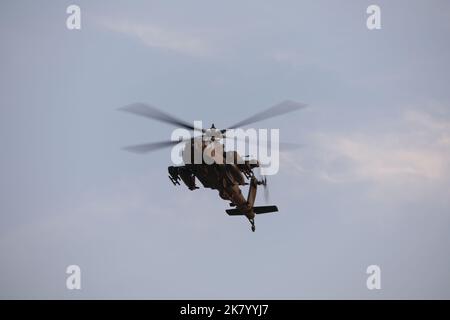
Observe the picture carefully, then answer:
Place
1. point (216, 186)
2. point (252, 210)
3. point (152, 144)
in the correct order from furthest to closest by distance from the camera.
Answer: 1. point (252, 210)
2. point (216, 186)
3. point (152, 144)

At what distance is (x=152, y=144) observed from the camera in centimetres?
4328

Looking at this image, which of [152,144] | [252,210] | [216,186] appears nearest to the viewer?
[152,144]
